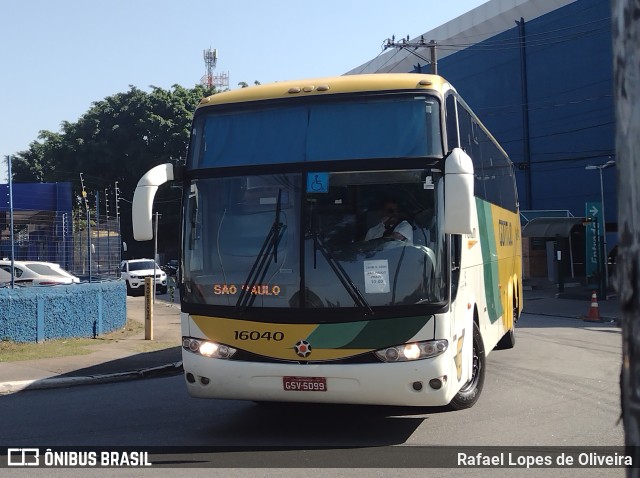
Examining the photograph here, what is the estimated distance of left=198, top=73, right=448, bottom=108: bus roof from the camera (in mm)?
6934

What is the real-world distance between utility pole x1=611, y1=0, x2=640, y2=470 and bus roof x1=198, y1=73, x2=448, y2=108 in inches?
193

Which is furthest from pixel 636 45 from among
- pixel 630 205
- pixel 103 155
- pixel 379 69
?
pixel 103 155

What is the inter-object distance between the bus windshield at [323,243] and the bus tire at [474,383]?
1.96m

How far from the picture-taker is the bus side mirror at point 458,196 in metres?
6.12

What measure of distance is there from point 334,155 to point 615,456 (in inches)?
145

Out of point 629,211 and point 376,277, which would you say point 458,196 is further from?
point 629,211

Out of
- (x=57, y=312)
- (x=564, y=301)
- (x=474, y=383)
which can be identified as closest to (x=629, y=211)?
(x=474, y=383)

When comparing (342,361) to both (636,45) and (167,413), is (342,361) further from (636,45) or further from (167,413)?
(636,45)

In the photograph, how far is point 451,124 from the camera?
23.6ft

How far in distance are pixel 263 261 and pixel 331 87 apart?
1870 millimetres

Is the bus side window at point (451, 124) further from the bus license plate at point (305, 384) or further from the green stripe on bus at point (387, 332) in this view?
the bus license plate at point (305, 384)

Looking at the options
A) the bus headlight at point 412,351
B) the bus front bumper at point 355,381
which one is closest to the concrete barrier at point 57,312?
the bus front bumper at point 355,381

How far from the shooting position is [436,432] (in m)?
7.12

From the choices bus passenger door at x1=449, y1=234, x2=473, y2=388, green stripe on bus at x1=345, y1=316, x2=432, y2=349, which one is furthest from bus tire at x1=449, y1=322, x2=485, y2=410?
green stripe on bus at x1=345, y1=316, x2=432, y2=349
